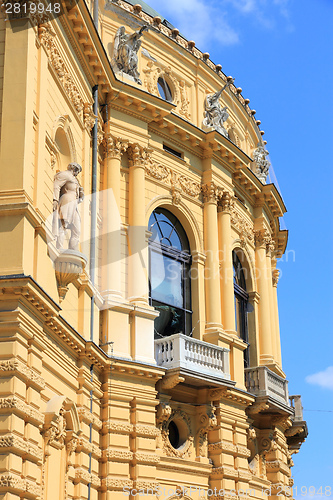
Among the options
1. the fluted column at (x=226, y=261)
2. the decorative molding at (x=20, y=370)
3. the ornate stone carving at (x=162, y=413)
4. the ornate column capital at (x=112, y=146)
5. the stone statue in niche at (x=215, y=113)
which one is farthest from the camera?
the stone statue in niche at (x=215, y=113)

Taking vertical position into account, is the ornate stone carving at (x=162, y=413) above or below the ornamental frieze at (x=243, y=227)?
below

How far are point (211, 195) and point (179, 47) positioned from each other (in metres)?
5.20

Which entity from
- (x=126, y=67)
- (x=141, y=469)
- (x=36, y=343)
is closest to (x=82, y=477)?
(x=141, y=469)

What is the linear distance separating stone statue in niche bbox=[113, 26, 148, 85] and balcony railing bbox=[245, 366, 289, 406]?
1001cm

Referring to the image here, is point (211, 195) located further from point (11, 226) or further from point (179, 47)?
point (11, 226)

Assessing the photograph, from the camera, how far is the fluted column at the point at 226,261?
25.9 meters

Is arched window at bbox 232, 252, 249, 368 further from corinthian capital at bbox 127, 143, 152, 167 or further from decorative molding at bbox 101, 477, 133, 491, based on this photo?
decorative molding at bbox 101, 477, 133, 491

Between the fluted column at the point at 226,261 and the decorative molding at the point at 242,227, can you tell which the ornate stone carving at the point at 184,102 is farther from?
the decorative molding at the point at 242,227

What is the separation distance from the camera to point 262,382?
85.9 ft

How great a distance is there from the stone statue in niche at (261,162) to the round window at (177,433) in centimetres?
1117

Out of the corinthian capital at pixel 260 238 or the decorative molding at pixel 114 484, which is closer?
the decorative molding at pixel 114 484

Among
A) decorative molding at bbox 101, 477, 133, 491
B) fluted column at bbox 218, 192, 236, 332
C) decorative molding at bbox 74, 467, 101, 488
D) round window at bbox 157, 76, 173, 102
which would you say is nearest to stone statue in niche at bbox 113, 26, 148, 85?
round window at bbox 157, 76, 173, 102

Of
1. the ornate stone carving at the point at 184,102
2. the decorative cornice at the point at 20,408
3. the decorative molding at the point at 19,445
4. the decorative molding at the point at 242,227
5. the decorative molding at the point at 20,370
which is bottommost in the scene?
the decorative molding at the point at 19,445

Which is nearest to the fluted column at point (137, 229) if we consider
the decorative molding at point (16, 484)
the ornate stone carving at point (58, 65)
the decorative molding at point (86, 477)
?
the ornate stone carving at point (58, 65)
